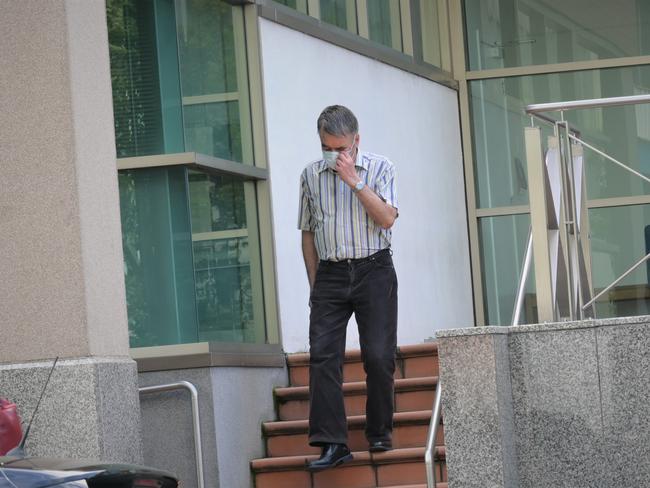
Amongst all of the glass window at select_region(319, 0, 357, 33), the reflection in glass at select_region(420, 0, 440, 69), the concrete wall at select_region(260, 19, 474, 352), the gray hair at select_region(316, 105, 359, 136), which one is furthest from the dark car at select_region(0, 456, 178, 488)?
the reflection in glass at select_region(420, 0, 440, 69)

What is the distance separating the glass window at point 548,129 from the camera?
13.6m

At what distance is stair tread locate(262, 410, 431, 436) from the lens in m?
8.82

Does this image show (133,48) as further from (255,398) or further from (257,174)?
(255,398)

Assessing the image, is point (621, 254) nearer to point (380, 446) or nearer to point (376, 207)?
point (380, 446)

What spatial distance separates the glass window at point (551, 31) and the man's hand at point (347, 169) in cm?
642

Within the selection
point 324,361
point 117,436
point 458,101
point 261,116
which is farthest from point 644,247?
point 117,436

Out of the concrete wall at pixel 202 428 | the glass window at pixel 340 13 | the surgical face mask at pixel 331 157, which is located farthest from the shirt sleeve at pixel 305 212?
the glass window at pixel 340 13

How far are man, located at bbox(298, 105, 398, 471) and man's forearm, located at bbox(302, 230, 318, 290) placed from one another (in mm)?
67

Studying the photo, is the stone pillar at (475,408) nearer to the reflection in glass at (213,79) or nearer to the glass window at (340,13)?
the reflection in glass at (213,79)

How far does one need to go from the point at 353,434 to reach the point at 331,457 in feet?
2.61

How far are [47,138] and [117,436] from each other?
1565 millimetres

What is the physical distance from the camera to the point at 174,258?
28.5 ft

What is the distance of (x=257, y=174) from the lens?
955 centimetres

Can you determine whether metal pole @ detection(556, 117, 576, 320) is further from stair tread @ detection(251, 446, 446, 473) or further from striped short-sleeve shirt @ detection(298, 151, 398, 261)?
stair tread @ detection(251, 446, 446, 473)
